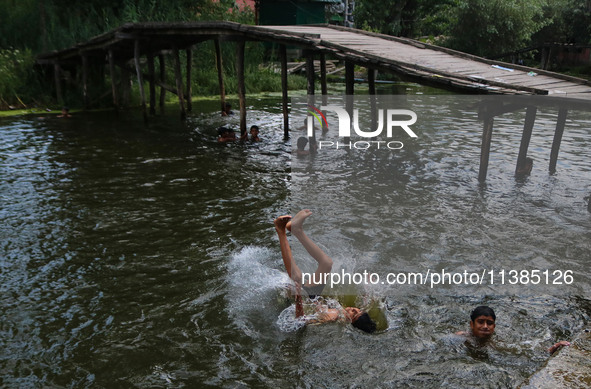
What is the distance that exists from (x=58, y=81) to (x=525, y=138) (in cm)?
1567

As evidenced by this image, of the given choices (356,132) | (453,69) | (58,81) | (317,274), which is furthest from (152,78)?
(317,274)

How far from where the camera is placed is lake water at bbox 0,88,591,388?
4383 mm

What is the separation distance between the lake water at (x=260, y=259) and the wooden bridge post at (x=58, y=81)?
634 cm

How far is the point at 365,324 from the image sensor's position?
4840 millimetres

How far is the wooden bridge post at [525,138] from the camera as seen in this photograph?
9.27 m

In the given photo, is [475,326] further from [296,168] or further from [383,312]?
[296,168]

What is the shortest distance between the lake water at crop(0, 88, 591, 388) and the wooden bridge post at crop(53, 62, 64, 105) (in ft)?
20.8

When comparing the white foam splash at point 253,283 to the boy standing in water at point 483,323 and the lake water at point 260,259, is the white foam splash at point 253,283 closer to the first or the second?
the lake water at point 260,259

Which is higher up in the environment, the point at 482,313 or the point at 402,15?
the point at 402,15

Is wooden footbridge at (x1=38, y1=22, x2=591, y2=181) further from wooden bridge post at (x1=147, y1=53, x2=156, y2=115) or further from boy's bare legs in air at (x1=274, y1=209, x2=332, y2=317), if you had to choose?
boy's bare legs in air at (x1=274, y1=209, x2=332, y2=317)

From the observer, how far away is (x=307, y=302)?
5.21 metres

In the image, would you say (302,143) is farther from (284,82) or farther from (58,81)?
(58,81)

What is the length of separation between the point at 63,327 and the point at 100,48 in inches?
508

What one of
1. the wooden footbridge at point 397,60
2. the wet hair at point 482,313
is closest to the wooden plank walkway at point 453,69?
the wooden footbridge at point 397,60
